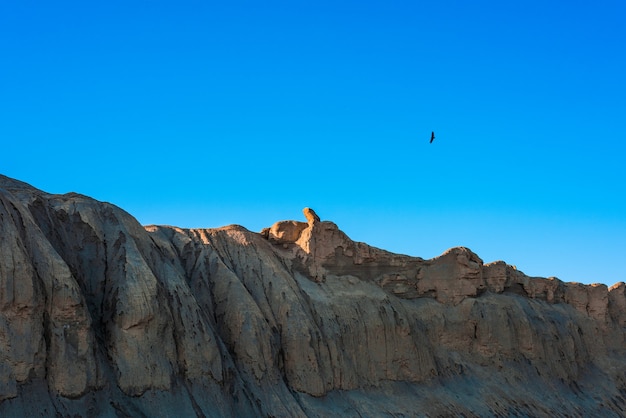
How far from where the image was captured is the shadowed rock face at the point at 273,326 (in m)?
28.1

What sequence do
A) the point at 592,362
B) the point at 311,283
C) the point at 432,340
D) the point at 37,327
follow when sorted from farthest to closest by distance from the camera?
the point at 592,362, the point at 432,340, the point at 311,283, the point at 37,327

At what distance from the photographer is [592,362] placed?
54625 millimetres

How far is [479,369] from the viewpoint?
46.5 m

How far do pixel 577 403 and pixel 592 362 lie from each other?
251 inches

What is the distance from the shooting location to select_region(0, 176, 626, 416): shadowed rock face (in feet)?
92.3

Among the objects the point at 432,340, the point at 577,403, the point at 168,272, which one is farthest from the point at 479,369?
the point at 168,272

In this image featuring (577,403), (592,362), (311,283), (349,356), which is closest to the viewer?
(349,356)

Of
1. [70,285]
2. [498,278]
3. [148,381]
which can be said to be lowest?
[148,381]

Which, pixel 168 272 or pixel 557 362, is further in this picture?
pixel 557 362

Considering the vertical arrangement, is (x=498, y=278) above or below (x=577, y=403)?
above

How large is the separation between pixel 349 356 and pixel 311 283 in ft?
14.9

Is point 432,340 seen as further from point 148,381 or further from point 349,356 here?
point 148,381

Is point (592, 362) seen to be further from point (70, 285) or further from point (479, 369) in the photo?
point (70, 285)

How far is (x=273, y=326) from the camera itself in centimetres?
3784
